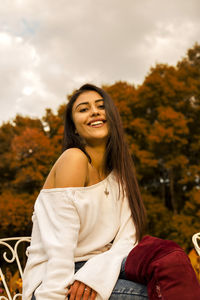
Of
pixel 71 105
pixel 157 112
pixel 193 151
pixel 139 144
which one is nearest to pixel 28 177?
pixel 139 144

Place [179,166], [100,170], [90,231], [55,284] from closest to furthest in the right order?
1. [55,284]
2. [90,231]
3. [100,170]
4. [179,166]

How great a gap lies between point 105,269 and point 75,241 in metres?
0.19

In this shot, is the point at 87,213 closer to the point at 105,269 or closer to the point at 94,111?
the point at 105,269

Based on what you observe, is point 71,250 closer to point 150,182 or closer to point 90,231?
point 90,231

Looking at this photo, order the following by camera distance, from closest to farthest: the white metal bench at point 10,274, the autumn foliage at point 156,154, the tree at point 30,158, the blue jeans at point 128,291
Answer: the blue jeans at point 128,291 → the white metal bench at point 10,274 → the autumn foliage at point 156,154 → the tree at point 30,158

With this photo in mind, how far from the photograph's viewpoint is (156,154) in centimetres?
1480

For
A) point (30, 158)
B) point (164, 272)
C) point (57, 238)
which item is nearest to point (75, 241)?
point (57, 238)

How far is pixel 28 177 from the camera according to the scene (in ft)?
50.6

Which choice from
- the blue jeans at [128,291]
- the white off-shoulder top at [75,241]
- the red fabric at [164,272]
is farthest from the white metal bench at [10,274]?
the red fabric at [164,272]

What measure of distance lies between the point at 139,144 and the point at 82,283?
14.0 m

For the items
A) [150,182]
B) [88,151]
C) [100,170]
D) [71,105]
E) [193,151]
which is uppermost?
[71,105]

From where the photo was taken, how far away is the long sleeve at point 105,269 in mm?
1508

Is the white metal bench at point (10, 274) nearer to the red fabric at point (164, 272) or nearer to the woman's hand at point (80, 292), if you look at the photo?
the woman's hand at point (80, 292)

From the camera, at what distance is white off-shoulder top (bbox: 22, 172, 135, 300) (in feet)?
4.96
